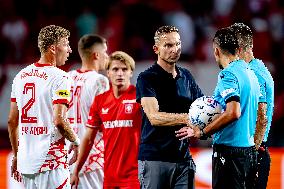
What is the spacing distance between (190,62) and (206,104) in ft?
23.7

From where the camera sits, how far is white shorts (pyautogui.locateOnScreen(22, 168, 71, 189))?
7.86 metres

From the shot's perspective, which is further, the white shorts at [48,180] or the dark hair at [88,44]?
the dark hair at [88,44]

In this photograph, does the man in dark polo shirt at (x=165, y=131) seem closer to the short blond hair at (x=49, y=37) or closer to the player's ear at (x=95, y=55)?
the short blond hair at (x=49, y=37)

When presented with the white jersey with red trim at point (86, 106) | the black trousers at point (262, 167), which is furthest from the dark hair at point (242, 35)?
the white jersey with red trim at point (86, 106)

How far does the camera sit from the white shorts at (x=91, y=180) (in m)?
9.53

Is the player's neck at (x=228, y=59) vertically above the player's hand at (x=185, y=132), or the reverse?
the player's neck at (x=228, y=59)

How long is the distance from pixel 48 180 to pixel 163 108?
1.29 meters

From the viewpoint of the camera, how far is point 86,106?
964 cm

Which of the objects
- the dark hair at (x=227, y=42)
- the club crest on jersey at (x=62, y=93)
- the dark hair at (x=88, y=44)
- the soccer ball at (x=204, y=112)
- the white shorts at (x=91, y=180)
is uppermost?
the dark hair at (x=88, y=44)

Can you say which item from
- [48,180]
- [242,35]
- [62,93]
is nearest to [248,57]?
[242,35]

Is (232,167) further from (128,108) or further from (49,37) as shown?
(49,37)

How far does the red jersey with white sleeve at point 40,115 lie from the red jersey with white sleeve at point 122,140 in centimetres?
101

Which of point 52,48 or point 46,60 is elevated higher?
point 52,48

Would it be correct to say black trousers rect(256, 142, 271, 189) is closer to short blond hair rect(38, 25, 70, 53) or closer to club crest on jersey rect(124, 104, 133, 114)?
club crest on jersey rect(124, 104, 133, 114)
